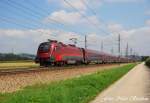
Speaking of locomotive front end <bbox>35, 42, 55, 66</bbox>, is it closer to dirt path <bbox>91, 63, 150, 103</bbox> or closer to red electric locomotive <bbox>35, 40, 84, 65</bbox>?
red electric locomotive <bbox>35, 40, 84, 65</bbox>

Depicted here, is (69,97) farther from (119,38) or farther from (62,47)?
(119,38)

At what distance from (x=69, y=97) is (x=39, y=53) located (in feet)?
110

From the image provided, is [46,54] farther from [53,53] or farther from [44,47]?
[44,47]

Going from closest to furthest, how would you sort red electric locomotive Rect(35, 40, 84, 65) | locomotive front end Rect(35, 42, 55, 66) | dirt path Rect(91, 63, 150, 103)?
1. dirt path Rect(91, 63, 150, 103)
2. locomotive front end Rect(35, 42, 55, 66)
3. red electric locomotive Rect(35, 40, 84, 65)

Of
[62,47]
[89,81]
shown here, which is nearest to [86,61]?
[62,47]

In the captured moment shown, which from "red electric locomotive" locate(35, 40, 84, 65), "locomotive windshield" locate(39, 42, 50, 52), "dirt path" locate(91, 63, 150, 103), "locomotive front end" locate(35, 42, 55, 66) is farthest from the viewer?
"locomotive windshield" locate(39, 42, 50, 52)

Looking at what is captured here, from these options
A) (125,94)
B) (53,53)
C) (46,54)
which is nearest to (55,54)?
(53,53)

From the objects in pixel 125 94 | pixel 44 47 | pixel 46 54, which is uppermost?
pixel 44 47

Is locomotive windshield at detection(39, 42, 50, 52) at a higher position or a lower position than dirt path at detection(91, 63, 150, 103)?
higher

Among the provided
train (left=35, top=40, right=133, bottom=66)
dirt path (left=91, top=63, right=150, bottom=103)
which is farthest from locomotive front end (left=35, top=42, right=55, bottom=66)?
dirt path (left=91, top=63, right=150, bottom=103)

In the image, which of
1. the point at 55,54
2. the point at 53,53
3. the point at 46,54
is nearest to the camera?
the point at 46,54

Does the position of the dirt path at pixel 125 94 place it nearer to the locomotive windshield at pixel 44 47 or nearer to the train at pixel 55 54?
the train at pixel 55 54

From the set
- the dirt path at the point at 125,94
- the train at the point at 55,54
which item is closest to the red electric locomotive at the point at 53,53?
the train at the point at 55,54

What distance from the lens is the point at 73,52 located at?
5747 centimetres
